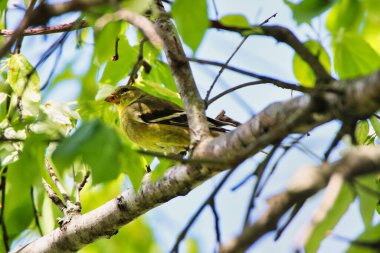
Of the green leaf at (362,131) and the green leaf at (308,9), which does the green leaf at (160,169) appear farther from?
the green leaf at (362,131)

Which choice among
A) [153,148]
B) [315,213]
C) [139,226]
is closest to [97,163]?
[315,213]

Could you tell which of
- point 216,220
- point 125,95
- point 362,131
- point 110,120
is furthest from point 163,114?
point 216,220

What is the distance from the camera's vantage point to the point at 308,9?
7.32ft

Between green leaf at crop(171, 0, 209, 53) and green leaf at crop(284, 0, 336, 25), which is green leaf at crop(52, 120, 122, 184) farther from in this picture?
green leaf at crop(284, 0, 336, 25)

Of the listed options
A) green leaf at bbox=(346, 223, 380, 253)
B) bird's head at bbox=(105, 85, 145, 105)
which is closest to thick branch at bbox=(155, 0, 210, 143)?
green leaf at bbox=(346, 223, 380, 253)

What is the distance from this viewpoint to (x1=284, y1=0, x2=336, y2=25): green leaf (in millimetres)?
2193

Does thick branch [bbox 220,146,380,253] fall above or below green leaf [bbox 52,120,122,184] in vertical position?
below

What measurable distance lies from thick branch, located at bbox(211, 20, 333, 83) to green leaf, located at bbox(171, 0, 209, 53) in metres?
0.42

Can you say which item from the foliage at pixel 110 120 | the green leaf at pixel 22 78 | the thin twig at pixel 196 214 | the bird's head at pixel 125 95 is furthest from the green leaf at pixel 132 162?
the bird's head at pixel 125 95

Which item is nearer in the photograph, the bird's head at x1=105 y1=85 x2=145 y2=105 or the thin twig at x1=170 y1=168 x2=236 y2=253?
the thin twig at x1=170 y1=168 x2=236 y2=253

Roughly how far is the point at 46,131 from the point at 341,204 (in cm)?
111

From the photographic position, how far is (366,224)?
7.75 ft

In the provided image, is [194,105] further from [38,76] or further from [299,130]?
[38,76]

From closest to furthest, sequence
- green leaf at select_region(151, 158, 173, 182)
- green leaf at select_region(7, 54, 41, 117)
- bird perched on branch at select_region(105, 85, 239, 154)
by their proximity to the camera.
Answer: green leaf at select_region(151, 158, 173, 182) < green leaf at select_region(7, 54, 41, 117) < bird perched on branch at select_region(105, 85, 239, 154)
